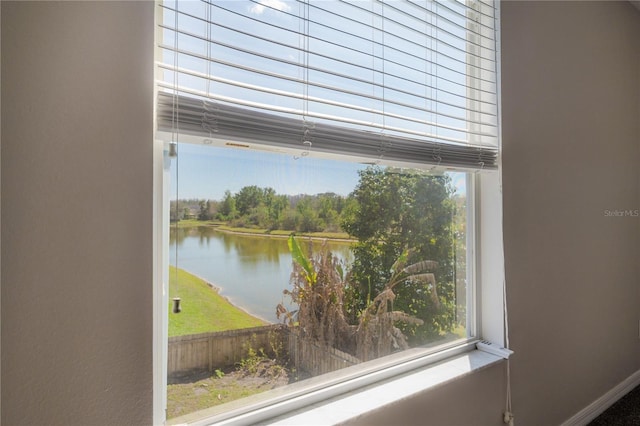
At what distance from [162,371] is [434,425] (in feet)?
3.10

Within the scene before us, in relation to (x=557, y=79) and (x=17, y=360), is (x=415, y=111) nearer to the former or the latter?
(x=557, y=79)

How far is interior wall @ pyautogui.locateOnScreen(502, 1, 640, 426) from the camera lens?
1.62m

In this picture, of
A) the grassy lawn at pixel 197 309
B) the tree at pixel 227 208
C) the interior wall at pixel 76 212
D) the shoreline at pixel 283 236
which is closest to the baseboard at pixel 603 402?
the shoreline at pixel 283 236

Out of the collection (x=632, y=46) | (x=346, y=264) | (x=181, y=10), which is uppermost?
(x=632, y=46)

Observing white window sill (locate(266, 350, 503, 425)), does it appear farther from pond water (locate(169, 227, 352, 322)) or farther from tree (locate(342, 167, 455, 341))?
pond water (locate(169, 227, 352, 322))

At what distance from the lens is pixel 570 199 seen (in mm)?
1893

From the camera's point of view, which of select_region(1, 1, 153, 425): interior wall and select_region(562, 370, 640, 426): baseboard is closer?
select_region(1, 1, 153, 425): interior wall

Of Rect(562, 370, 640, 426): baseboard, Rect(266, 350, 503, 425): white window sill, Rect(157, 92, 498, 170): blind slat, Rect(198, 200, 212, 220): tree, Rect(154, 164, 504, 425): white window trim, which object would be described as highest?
Rect(157, 92, 498, 170): blind slat

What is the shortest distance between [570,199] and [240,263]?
5.76 ft

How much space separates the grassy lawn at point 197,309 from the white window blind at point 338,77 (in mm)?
379

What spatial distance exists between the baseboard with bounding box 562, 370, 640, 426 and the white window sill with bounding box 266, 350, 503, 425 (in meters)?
0.92

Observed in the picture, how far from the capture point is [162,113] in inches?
33.5

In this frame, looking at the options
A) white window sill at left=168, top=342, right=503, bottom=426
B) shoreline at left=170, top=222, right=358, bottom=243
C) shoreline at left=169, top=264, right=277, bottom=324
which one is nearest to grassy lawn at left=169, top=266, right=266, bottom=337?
shoreline at left=169, top=264, right=277, bottom=324

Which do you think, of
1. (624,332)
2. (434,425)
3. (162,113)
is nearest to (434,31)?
(162,113)
